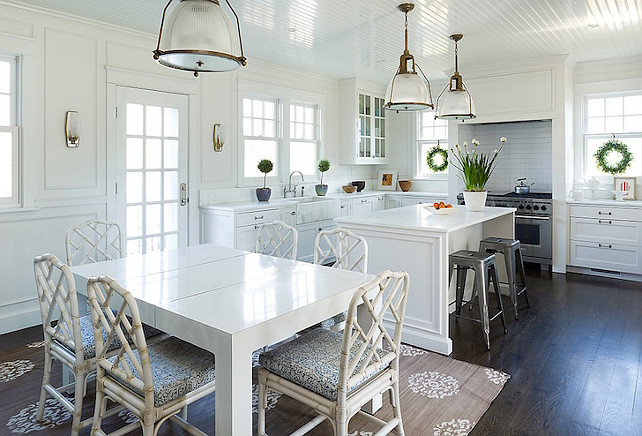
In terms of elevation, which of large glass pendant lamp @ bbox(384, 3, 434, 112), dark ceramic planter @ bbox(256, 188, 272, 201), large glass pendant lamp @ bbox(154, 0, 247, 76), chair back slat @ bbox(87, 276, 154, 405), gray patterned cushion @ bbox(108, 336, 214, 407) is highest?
large glass pendant lamp @ bbox(384, 3, 434, 112)

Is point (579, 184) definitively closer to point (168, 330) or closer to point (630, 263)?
point (630, 263)

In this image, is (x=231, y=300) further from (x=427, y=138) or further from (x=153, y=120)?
(x=427, y=138)

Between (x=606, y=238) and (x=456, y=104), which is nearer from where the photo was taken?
(x=456, y=104)

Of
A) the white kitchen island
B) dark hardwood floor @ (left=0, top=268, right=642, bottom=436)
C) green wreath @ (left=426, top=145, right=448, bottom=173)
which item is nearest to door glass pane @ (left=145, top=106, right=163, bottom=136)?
dark hardwood floor @ (left=0, top=268, right=642, bottom=436)

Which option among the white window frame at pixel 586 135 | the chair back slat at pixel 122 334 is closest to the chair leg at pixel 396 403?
the chair back slat at pixel 122 334

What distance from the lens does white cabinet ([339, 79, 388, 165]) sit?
706cm

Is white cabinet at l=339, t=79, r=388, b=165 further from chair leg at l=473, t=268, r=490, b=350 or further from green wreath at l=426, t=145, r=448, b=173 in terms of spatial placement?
chair leg at l=473, t=268, r=490, b=350

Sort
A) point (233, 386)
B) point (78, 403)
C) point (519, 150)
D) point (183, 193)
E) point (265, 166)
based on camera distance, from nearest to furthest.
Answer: point (233, 386)
point (78, 403)
point (183, 193)
point (265, 166)
point (519, 150)

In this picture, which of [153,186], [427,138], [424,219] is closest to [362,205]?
[427,138]

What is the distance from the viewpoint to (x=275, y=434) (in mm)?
2371

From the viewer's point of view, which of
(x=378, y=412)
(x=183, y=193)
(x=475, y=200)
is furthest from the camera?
(x=183, y=193)

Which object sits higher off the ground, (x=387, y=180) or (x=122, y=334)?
(x=387, y=180)

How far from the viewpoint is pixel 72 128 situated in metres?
4.06

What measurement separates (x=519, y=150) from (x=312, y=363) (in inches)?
221
